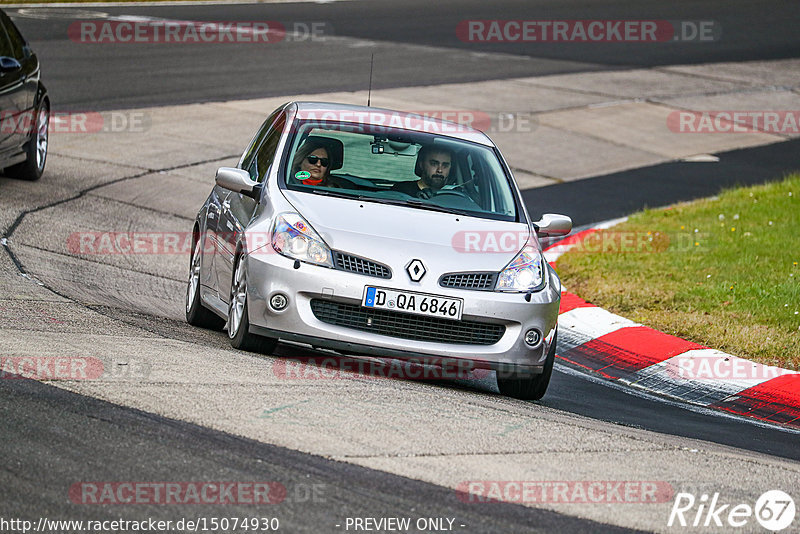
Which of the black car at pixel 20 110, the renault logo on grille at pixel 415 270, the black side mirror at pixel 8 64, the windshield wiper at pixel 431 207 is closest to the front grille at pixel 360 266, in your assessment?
the renault logo on grille at pixel 415 270

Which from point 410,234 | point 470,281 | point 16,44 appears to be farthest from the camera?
point 16,44

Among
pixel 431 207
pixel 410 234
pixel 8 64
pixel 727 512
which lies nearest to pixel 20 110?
pixel 8 64

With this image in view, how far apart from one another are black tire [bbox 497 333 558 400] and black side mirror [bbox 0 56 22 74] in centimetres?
648

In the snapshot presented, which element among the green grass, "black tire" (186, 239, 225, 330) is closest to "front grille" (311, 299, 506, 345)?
"black tire" (186, 239, 225, 330)

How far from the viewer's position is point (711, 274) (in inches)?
444

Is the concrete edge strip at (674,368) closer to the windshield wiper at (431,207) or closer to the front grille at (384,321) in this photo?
the windshield wiper at (431,207)

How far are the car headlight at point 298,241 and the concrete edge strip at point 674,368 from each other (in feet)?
8.70

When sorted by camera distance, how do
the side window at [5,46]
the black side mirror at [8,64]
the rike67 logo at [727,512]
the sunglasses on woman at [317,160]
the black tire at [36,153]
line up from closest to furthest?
the rike67 logo at [727,512] < the sunglasses on woman at [317,160] < the black side mirror at [8,64] < the side window at [5,46] < the black tire at [36,153]

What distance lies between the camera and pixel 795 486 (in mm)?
5633

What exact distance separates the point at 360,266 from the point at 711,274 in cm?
519

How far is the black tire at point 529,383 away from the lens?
7523 mm

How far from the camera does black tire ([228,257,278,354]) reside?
24.0 ft

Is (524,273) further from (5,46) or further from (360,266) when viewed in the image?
(5,46)

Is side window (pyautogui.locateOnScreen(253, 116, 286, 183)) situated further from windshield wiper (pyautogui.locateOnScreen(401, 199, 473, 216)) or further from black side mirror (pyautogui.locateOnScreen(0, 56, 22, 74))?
black side mirror (pyautogui.locateOnScreen(0, 56, 22, 74))
